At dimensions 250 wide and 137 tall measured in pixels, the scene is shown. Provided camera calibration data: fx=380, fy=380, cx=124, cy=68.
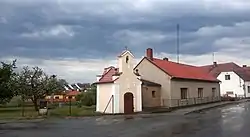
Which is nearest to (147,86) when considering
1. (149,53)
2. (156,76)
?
(156,76)

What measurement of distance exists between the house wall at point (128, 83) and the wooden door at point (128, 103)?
34cm

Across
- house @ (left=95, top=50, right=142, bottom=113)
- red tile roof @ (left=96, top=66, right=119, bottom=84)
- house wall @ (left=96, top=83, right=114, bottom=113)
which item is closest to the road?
house @ (left=95, top=50, right=142, bottom=113)

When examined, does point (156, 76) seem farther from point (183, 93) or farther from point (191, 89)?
point (191, 89)

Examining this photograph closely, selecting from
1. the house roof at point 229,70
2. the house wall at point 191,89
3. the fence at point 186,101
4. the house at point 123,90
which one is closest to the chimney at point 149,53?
the house wall at point 191,89

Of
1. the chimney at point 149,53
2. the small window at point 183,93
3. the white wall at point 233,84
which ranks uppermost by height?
the chimney at point 149,53

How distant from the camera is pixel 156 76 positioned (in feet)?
161

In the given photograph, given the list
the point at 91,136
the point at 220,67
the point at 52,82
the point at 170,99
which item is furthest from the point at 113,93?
the point at 220,67

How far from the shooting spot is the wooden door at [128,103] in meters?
40.8

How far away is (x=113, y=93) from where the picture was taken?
133 ft

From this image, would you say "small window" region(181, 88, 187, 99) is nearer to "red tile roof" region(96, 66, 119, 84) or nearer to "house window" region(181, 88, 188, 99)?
"house window" region(181, 88, 188, 99)

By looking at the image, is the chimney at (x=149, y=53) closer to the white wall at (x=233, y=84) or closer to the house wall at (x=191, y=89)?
the house wall at (x=191, y=89)

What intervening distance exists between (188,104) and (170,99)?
5.67 m

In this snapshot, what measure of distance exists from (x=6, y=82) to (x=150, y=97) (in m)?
21.6

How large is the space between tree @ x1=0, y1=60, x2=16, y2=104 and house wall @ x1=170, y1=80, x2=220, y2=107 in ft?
70.9
